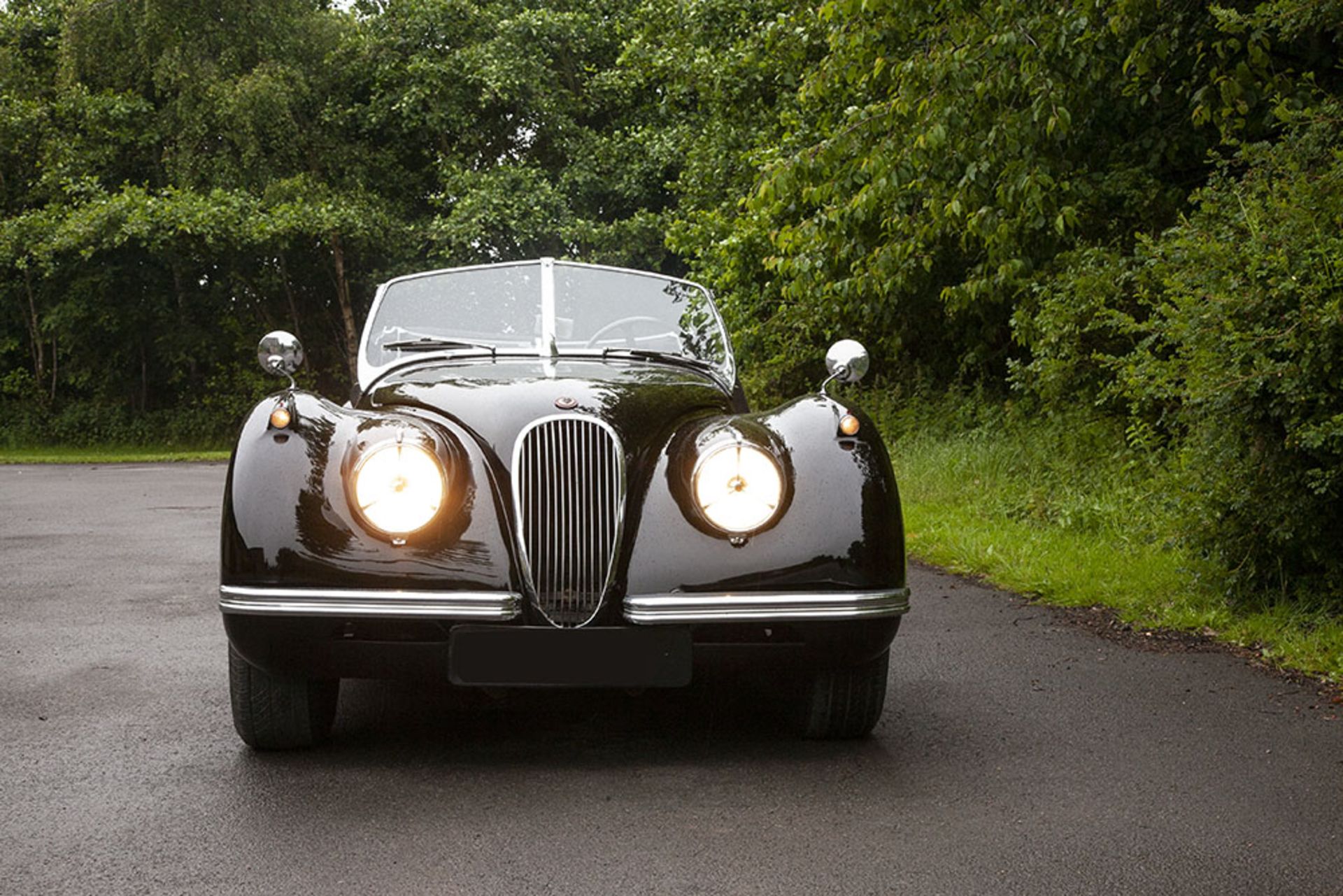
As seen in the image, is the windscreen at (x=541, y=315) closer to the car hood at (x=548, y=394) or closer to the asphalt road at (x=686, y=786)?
the car hood at (x=548, y=394)

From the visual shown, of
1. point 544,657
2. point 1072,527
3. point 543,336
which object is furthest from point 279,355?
point 1072,527

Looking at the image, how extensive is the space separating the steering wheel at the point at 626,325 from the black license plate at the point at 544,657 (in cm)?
186

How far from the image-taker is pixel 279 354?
4664 millimetres

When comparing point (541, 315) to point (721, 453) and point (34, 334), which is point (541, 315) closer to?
point (721, 453)

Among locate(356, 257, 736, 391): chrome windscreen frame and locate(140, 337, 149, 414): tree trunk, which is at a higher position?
locate(356, 257, 736, 391): chrome windscreen frame

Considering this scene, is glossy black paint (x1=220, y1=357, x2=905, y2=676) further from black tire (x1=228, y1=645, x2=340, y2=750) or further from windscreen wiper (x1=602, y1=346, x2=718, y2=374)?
windscreen wiper (x1=602, y1=346, x2=718, y2=374)

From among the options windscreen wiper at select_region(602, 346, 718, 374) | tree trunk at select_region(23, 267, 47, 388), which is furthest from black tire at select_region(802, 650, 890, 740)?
tree trunk at select_region(23, 267, 47, 388)

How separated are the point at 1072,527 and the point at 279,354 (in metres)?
5.64

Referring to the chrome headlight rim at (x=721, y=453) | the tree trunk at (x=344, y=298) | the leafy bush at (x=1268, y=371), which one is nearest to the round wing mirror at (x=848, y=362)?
the chrome headlight rim at (x=721, y=453)

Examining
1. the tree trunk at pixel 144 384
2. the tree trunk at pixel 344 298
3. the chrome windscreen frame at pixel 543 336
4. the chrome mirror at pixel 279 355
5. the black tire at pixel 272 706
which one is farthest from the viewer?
the tree trunk at pixel 144 384

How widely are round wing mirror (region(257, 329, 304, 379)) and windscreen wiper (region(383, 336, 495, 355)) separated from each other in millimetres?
521

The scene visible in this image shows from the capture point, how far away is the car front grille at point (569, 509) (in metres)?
3.77

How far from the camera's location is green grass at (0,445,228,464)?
23172 millimetres

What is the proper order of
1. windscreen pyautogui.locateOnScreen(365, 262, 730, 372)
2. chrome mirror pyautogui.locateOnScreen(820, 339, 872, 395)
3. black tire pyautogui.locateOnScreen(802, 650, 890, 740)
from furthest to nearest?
windscreen pyautogui.locateOnScreen(365, 262, 730, 372) → chrome mirror pyautogui.locateOnScreen(820, 339, 872, 395) → black tire pyautogui.locateOnScreen(802, 650, 890, 740)
